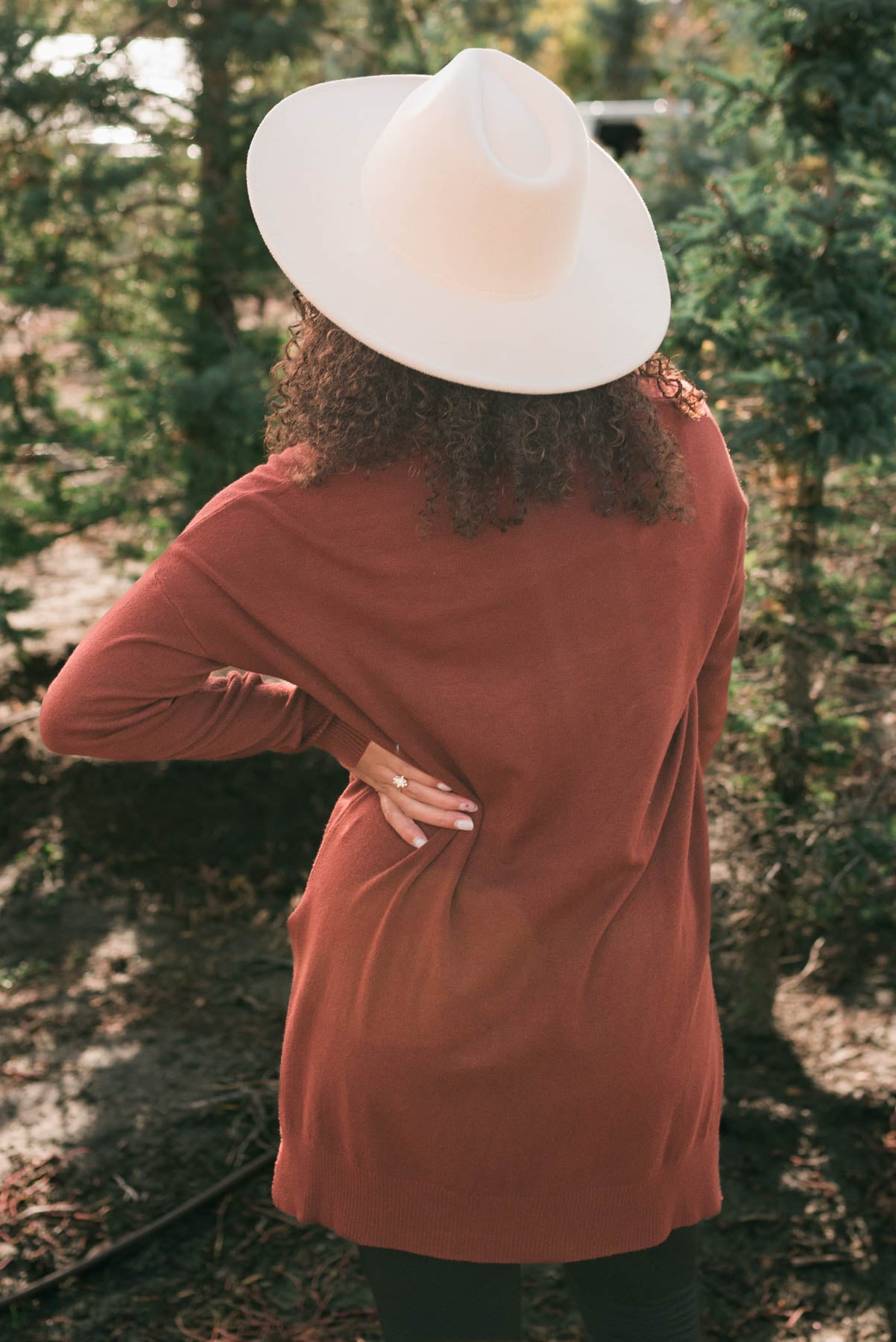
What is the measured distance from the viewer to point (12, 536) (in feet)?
13.5

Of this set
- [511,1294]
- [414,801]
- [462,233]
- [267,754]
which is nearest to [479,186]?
[462,233]

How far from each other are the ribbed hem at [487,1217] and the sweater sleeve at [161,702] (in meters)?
0.55

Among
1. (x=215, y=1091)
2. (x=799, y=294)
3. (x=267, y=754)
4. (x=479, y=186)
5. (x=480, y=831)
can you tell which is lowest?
(x=215, y=1091)

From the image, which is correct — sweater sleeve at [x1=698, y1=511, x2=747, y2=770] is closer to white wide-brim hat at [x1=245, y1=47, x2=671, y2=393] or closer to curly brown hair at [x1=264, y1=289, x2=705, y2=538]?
curly brown hair at [x1=264, y1=289, x2=705, y2=538]

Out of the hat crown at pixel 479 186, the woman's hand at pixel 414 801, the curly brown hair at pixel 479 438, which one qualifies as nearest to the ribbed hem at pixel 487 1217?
the woman's hand at pixel 414 801

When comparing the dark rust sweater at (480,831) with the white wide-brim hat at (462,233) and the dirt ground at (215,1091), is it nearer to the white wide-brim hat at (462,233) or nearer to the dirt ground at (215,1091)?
the white wide-brim hat at (462,233)

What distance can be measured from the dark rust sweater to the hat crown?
247mm

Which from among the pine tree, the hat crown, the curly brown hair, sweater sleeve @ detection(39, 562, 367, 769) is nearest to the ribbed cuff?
sweater sleeve @ detection(39, 562, 367, 769)

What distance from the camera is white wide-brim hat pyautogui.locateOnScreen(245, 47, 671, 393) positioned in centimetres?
131

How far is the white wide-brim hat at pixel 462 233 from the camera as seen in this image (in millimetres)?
1307

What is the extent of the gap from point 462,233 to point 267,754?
10.8ft

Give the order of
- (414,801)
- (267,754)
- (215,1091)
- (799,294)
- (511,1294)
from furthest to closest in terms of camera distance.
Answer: (267,754) → (215,1091) → (799,294) → (511,1294) → (414,801)

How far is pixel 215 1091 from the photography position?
321 cm

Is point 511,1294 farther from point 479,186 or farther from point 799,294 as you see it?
point 799,294
